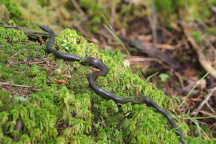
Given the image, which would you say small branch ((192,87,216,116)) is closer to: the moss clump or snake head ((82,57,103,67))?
the moss clump

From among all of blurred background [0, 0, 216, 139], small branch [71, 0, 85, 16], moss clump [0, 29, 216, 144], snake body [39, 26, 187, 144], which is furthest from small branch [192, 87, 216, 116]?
small branch [71, 0, 85, 16]

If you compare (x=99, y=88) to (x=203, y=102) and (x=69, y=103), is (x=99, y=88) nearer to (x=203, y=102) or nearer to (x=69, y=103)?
(x=69, y=103)

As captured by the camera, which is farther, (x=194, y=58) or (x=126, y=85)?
(x=194, y=58)

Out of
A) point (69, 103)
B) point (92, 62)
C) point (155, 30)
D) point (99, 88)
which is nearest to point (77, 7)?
point (155, 30)

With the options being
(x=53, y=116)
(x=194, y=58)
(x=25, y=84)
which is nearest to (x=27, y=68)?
→ (x=25, y=84)


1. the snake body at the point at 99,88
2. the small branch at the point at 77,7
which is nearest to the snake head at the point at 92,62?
the snake body at the point at 99,88

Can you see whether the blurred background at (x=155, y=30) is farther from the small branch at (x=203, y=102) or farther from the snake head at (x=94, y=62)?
the snake head at (x=94, y=62)

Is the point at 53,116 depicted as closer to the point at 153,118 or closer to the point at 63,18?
the point at 153,118
